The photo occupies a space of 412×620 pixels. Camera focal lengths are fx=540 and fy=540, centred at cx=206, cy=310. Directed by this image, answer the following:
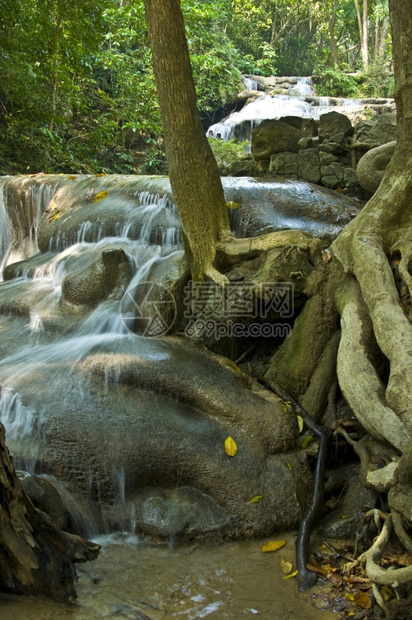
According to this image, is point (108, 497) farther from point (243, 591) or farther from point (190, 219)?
point (190, 219)

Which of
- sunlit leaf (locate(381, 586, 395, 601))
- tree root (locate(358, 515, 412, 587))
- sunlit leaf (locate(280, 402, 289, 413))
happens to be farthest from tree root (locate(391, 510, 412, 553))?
sunlit leaf (locate(280, 402, 289, 413))

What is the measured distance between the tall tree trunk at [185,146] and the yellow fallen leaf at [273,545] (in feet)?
7.54

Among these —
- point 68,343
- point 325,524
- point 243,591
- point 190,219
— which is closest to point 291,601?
point 243,591

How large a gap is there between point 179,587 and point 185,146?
3.63 meters

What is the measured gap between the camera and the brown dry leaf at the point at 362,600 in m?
2.77

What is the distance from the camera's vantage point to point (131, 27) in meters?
13.4

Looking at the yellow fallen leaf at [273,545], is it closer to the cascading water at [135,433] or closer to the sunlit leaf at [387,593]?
the cascading water at [135,433]

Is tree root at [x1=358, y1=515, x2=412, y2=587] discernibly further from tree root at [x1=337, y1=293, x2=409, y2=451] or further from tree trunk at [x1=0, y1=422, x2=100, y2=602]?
tree trunk at [x1=0, y1=422, x2=100, y2=602]

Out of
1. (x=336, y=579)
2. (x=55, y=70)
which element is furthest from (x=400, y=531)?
(x=55, y=70)

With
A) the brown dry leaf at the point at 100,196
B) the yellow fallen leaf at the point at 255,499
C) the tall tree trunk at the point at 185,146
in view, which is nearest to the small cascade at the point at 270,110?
the brown dry leaf at the point at 100,196

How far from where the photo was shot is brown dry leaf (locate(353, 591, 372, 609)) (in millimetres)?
2766

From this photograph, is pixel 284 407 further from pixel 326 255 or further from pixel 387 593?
pixel 387 593

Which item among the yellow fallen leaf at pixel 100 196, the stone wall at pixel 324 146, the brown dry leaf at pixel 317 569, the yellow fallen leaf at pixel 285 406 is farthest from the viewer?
the stone wall at pixel 324 146

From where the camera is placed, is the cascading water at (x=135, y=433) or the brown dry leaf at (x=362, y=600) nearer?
the brown dry leaf at (x=362, y=600)
